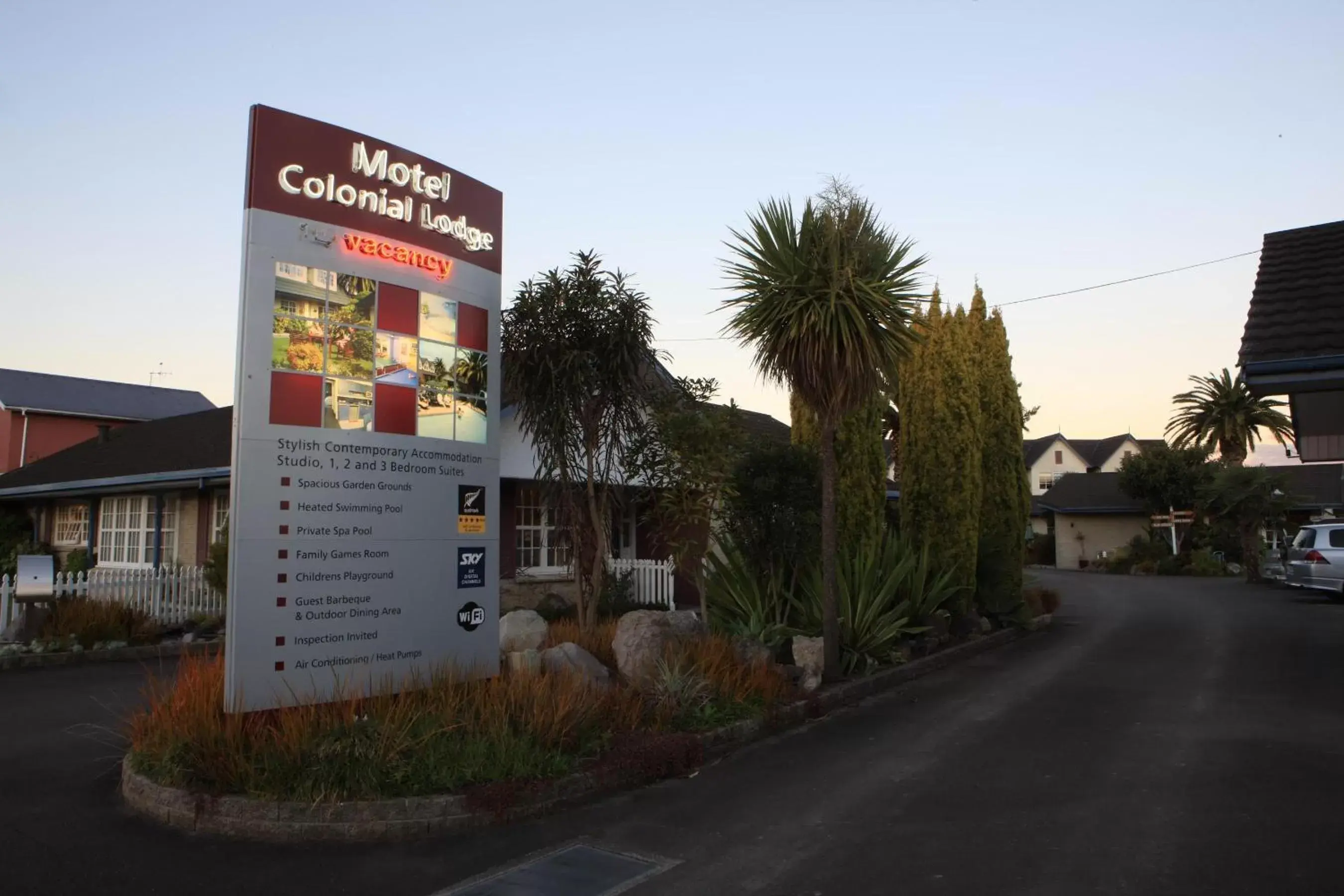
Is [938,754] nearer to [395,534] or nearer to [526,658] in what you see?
[526,658]

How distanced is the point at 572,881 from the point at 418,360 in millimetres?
4612

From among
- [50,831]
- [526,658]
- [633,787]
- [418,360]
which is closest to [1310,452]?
[633,787]

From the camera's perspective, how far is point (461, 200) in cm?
916

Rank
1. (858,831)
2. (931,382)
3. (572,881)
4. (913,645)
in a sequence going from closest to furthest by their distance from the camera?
(572,881), (858,831), (913,645), (931,382)

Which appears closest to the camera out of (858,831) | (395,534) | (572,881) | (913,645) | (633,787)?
(572,881)

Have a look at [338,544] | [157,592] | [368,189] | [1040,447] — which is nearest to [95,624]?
[157,592]

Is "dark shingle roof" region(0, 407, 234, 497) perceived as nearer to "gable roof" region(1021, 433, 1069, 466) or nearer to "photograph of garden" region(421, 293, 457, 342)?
"photograph of garden" region(421, 293, 457, 342)

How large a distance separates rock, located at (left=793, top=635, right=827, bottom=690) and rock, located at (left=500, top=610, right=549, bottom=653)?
2870 millimetres

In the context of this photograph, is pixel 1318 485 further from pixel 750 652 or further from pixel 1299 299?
pixel 750 652

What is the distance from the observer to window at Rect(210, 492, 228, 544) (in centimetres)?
1916

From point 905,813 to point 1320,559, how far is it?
23.0m

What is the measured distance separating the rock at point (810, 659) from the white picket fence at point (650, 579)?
7259 mm

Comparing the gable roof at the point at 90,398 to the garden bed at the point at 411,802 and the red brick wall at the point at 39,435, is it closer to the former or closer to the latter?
the red brick wall at the point at 39,435

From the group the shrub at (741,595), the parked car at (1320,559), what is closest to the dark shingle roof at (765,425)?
the shrub at (741,595)
